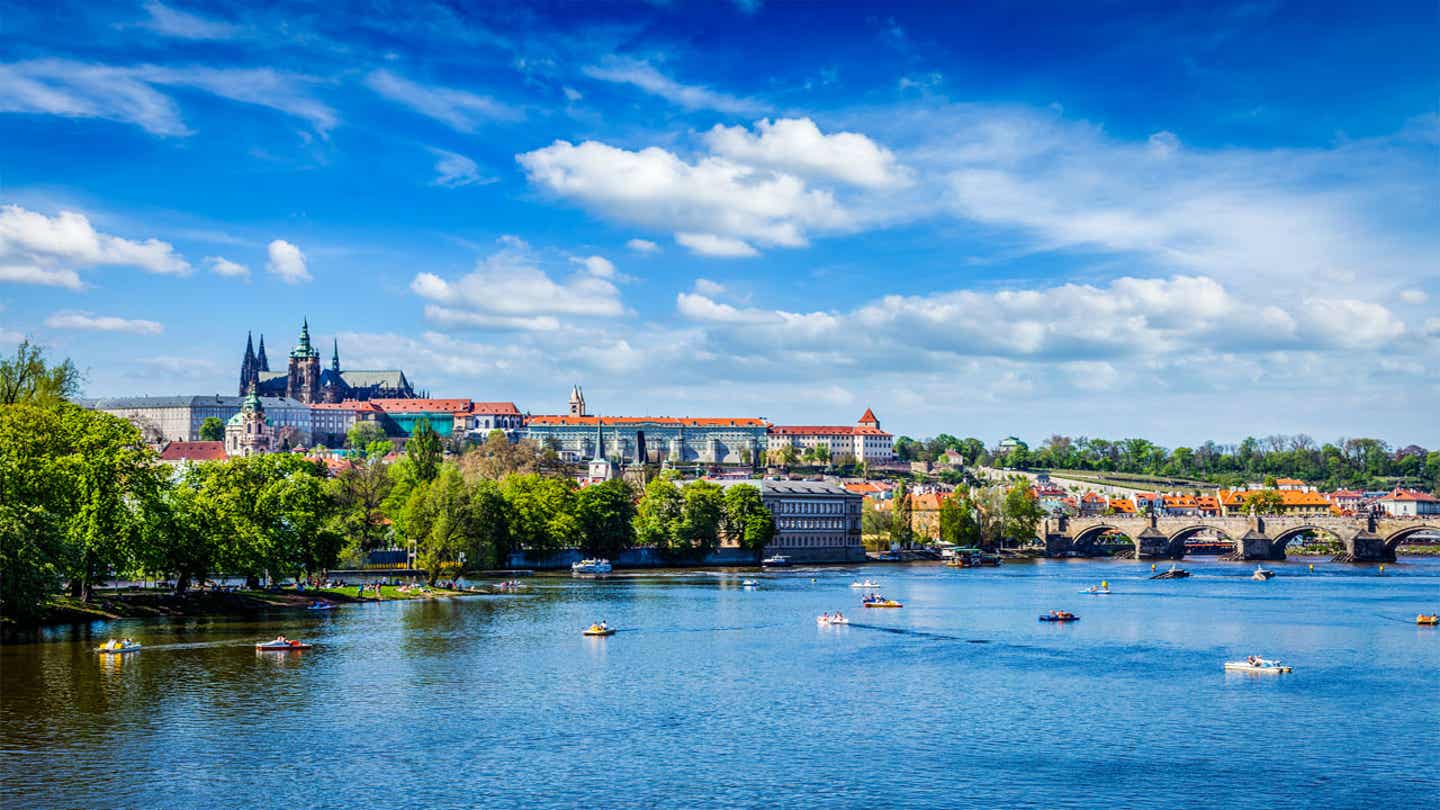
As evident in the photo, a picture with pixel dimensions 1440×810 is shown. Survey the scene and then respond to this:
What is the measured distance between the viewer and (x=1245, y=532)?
149250mm

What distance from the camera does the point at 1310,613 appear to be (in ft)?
247

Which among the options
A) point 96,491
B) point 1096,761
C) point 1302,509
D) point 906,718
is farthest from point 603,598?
point 1302,509

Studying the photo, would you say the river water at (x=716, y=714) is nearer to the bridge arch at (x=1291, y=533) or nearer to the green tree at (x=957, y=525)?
the bridge arch at (x=1291, y=533)

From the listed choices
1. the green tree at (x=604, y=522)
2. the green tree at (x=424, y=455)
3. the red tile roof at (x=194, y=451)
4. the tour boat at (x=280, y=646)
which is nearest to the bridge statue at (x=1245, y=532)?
the green tree at (x=604, y=522)

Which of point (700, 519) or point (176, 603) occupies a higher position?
point (700, 519)

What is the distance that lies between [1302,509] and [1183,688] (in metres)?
169

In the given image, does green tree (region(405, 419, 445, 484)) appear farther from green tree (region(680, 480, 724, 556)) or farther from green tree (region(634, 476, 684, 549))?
green tree (region(680, 480, 724, 556))

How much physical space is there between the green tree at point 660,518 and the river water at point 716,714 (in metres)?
51.1

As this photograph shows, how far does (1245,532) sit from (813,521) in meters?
46.5

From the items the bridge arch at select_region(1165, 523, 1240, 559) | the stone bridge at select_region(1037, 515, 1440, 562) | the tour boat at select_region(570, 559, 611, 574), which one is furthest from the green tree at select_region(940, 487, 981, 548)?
the tour boat at select_region(570, 559, 611, 574)

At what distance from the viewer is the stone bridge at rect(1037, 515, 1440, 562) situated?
14138cm

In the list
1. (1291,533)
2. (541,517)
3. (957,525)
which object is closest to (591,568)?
(541,517)

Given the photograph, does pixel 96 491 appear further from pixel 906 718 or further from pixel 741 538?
pixel 741 538

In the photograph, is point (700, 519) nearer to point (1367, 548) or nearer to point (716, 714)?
point (1367, 548)
